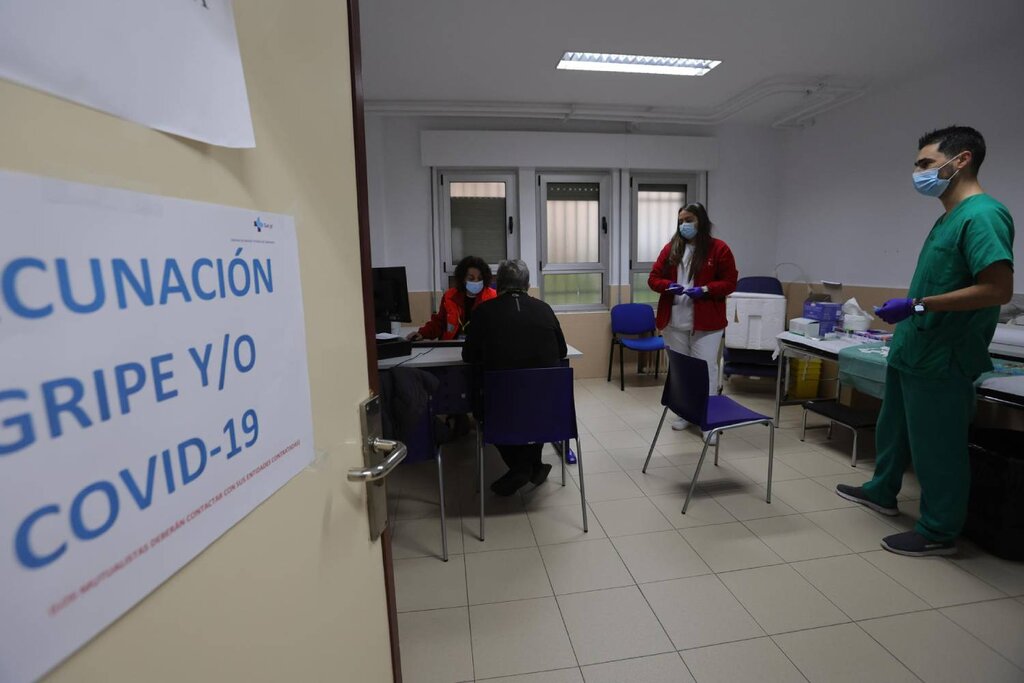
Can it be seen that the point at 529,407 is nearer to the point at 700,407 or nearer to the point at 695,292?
the point at 700,407

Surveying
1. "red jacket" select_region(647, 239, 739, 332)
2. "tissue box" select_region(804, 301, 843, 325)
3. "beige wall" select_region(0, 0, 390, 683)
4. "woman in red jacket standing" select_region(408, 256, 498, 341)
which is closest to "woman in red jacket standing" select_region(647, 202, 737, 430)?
"red jacket" select_region(647, 239, 739, 332)

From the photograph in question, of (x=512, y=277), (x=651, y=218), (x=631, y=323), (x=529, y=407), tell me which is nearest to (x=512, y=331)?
(x=512, y=277)

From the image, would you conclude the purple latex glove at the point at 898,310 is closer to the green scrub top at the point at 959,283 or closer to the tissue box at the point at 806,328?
the green scrub top at the point at 959,283

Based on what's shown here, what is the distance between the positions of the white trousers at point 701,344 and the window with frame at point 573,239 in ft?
5.91

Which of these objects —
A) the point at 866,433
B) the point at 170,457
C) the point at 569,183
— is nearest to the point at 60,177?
the point at 170,457

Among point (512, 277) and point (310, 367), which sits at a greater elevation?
point (512, 277)

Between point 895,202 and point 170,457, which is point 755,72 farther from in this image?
point 170,457

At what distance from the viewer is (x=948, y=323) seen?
1.88 meters

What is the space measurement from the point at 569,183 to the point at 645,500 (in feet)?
11.7

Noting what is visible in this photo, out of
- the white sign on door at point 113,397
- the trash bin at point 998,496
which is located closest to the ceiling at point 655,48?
the trash bin at point 998,496

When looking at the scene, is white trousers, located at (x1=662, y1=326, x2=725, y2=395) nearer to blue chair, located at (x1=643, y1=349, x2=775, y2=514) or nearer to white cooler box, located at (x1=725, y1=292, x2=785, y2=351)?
blue chair, located at (x1=643, y1=349, x2=775, y2=514)

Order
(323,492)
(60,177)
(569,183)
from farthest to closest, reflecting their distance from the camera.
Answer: (569,183)
(323,492)
(60,177)

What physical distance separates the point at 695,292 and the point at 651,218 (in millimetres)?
2346

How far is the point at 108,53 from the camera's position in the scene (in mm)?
352
